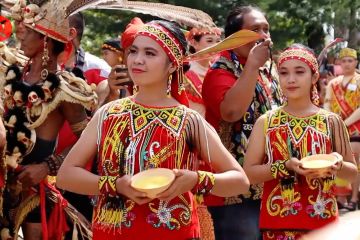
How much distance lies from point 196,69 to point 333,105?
6.34 metres

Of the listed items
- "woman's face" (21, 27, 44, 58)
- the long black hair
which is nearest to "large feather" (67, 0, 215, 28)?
"woman's face" (21, 27, 44, 58)

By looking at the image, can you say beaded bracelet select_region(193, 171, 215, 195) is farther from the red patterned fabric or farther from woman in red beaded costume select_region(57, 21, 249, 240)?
the red patterned fabric

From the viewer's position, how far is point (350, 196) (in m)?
12.9

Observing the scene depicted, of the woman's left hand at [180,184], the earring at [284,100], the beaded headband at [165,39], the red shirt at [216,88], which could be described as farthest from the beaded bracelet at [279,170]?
the woman's left hand at [180,184]

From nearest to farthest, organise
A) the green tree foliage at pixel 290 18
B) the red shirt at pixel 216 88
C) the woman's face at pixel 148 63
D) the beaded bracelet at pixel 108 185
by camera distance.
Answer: the beaded bracelet at pixel 108 185, the woman's face at pixel 148 63, the red shirt at pixel 216 88, the green tree foliage at pixel 290 18

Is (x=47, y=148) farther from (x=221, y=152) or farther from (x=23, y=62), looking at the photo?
(x=221, y=152)

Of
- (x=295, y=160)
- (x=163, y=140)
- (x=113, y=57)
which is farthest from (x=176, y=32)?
(x=113, y=57)

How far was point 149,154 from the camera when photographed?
182 inches

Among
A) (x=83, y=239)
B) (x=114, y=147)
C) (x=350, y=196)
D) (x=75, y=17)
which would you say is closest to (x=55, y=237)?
(x=83, y=239)

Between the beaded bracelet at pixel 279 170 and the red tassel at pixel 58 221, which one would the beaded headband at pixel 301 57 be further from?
the red tassel at pixel 58 221

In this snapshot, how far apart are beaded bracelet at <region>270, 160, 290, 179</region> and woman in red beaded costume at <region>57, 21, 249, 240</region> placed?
0.91 m

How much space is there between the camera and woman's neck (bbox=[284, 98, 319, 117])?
19.4ft

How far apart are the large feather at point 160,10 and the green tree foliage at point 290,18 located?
9.85 meters

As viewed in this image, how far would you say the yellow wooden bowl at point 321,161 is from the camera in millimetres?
5430
